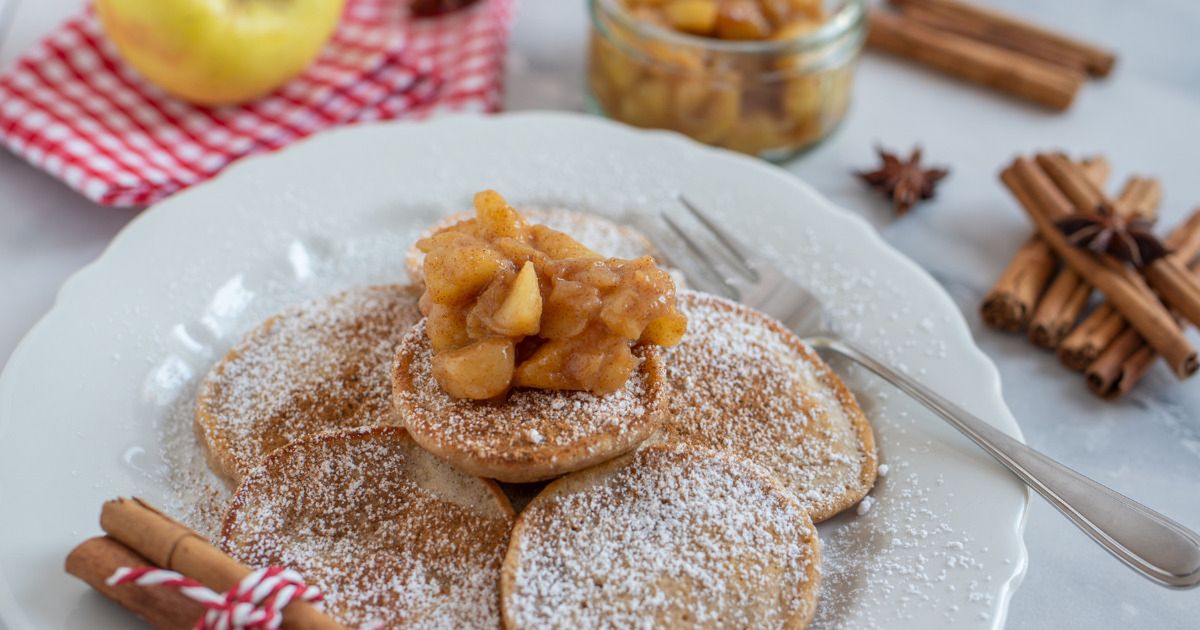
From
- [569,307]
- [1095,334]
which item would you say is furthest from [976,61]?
[569,307]

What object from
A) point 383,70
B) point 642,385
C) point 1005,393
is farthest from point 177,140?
point 1005,393

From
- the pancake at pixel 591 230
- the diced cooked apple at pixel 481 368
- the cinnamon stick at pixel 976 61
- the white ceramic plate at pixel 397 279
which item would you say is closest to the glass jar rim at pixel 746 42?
the white ceramic plate at pixel 397 279

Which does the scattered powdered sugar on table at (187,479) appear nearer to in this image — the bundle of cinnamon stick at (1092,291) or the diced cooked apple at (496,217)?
the diced cooked apple at (496,217)

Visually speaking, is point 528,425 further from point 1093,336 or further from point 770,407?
point 1093,336

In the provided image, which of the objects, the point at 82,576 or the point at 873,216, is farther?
the point at 873,216

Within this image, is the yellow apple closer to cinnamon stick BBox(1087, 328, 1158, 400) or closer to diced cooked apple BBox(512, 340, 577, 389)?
diced cooked apple BBox(512, 340, 577, 389)

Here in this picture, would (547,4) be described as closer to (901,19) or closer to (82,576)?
(901,19)
